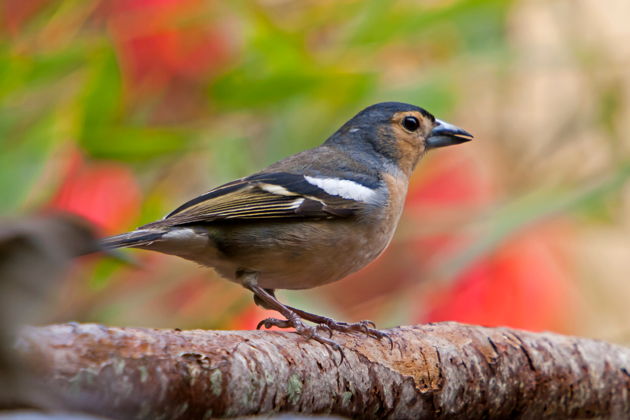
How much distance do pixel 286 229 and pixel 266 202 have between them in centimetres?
14

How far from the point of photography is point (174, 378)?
62.0 inches

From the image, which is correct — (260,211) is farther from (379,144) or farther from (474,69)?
(474,69)

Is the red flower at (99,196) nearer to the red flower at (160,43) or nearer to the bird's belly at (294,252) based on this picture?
the red flower at (160,43)

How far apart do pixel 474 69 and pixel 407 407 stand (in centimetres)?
280

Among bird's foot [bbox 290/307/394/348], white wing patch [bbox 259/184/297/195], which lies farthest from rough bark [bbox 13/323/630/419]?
white wing patch [bbox 259/184/297/195]

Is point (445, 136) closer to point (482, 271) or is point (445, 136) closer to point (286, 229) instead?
point (482, 271)

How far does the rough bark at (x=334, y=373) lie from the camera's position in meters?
1.43

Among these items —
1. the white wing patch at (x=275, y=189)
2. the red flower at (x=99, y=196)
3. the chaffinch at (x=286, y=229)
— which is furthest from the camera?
the red flower at (x=99, y=196)

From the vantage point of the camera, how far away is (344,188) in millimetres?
3104

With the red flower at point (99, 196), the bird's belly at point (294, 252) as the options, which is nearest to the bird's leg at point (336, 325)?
the bird's belly at point (294, 252)

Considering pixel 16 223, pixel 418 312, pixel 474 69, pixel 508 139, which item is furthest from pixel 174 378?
pixel 508 139

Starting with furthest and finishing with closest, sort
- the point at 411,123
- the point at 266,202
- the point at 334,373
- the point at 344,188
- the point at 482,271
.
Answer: the point at 482,271 → the point at 411,123 → the point at 344,188 → the point at 266,202 → the point at 334,373

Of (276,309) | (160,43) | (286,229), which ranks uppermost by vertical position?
(160,43)

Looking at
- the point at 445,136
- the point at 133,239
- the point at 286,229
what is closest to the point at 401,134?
the point at 445,136
